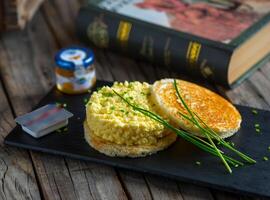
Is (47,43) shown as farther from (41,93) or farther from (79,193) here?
(79,193)

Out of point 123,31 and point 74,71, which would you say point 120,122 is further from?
point 123,31

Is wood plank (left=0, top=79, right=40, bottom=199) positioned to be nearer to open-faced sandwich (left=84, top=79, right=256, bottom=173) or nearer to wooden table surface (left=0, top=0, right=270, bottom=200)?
wooden table surface (left=0, top=0, right=270, bottom=200)

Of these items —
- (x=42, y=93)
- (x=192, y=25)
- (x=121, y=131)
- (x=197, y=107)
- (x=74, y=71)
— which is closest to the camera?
(x=121, y=131)

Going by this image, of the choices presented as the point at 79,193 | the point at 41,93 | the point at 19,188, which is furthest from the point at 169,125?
the point at 41,93

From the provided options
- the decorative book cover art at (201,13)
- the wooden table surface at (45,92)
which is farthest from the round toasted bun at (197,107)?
the decorative book cover art at (201,13)

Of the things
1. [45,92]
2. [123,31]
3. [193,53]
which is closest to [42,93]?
[45,92]

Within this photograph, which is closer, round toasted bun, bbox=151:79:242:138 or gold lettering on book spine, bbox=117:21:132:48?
round toasted bun, bbox=151:79:242:138

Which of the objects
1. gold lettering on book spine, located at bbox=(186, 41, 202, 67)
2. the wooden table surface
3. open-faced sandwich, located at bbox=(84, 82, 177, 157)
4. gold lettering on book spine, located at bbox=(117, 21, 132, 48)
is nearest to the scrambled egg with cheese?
open-faced sandwich, located at bbox=(84, 82, 177, 157)
